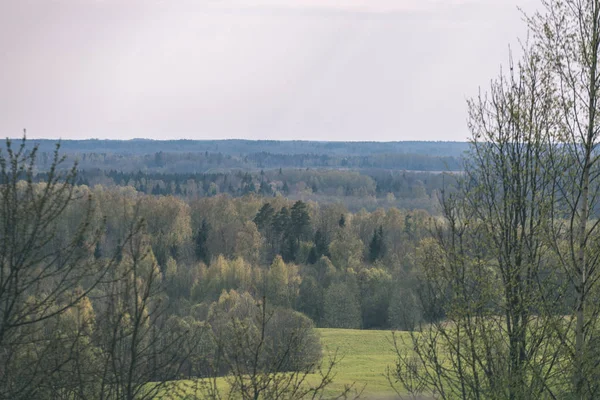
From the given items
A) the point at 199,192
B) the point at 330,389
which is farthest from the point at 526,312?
the point at 199,192

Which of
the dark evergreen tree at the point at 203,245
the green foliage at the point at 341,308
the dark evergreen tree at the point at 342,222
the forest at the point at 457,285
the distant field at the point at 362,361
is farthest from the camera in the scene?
the dark evergreen tree at the point at 342,222

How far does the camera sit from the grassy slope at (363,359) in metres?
33.3

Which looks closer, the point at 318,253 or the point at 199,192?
the point at 318,253

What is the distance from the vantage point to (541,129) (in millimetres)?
11391

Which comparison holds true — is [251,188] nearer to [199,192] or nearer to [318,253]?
[199,192]

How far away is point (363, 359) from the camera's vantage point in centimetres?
4394

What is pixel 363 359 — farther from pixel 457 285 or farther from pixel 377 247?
pixel 377 247

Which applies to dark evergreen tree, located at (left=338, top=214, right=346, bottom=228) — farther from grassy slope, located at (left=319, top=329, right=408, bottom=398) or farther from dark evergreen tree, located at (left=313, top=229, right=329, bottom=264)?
grassy slope, located at (left=319, top=329, right=408, bottom=398)

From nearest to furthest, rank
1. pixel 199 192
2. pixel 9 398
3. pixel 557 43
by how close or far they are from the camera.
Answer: pixel 9 398
pixel 557 43
pixel 199 192

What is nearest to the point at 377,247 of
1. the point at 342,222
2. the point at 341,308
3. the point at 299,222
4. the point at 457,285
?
the point at 342,222

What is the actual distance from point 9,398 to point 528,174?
844cm

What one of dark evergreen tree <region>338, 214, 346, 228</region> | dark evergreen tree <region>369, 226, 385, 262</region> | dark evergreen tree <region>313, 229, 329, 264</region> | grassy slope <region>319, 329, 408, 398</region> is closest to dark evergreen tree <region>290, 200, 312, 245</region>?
dark evergreen tree <region>313, 229, 329, 264</region>

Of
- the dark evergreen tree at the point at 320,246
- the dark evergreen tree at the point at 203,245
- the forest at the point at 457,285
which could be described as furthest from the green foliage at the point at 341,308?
the forest at the point at 457,285

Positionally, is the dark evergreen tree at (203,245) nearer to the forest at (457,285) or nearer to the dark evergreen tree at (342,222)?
the dark evergreen tree at (342,222)
